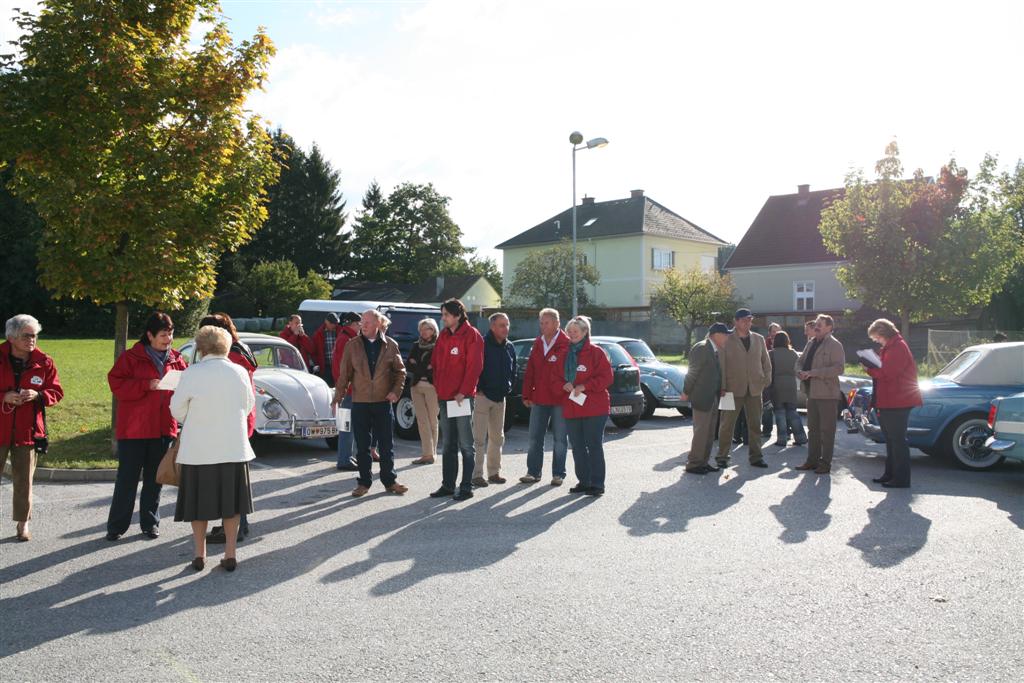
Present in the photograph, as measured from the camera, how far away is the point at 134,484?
22.8 ft

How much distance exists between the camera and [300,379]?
12.0 meters

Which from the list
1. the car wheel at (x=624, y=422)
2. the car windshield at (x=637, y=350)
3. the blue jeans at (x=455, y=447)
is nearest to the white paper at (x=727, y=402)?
the blue jeans at (x=455, y=447)

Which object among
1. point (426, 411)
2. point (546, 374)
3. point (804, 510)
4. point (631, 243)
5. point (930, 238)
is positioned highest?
point (631, 243)

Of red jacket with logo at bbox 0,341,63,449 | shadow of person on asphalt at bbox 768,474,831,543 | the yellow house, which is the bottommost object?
shadow of person on asphalt at bbox 768,474,831,543

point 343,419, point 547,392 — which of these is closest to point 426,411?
point 343,419

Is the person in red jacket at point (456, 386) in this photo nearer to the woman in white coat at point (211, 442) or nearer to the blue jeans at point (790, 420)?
the woman in white coat at point (211, 442)

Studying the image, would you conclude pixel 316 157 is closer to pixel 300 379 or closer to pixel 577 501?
pixel 300 379

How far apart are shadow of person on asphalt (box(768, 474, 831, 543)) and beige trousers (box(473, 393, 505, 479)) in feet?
10.1

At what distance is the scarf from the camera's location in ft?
30.0

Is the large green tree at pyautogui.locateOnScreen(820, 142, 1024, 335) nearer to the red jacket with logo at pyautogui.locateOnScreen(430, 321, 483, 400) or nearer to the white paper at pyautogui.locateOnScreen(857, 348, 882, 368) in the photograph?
the white paper at pyautogui.locateOnScreen(857, 348, 882, 368)

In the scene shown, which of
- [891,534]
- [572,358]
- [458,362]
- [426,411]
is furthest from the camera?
[426,411]

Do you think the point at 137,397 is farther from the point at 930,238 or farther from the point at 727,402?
the point at 930,238

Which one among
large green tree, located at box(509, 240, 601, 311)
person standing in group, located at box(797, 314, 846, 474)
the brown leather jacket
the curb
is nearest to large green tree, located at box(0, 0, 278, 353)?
the curb

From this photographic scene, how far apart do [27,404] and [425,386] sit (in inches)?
194
